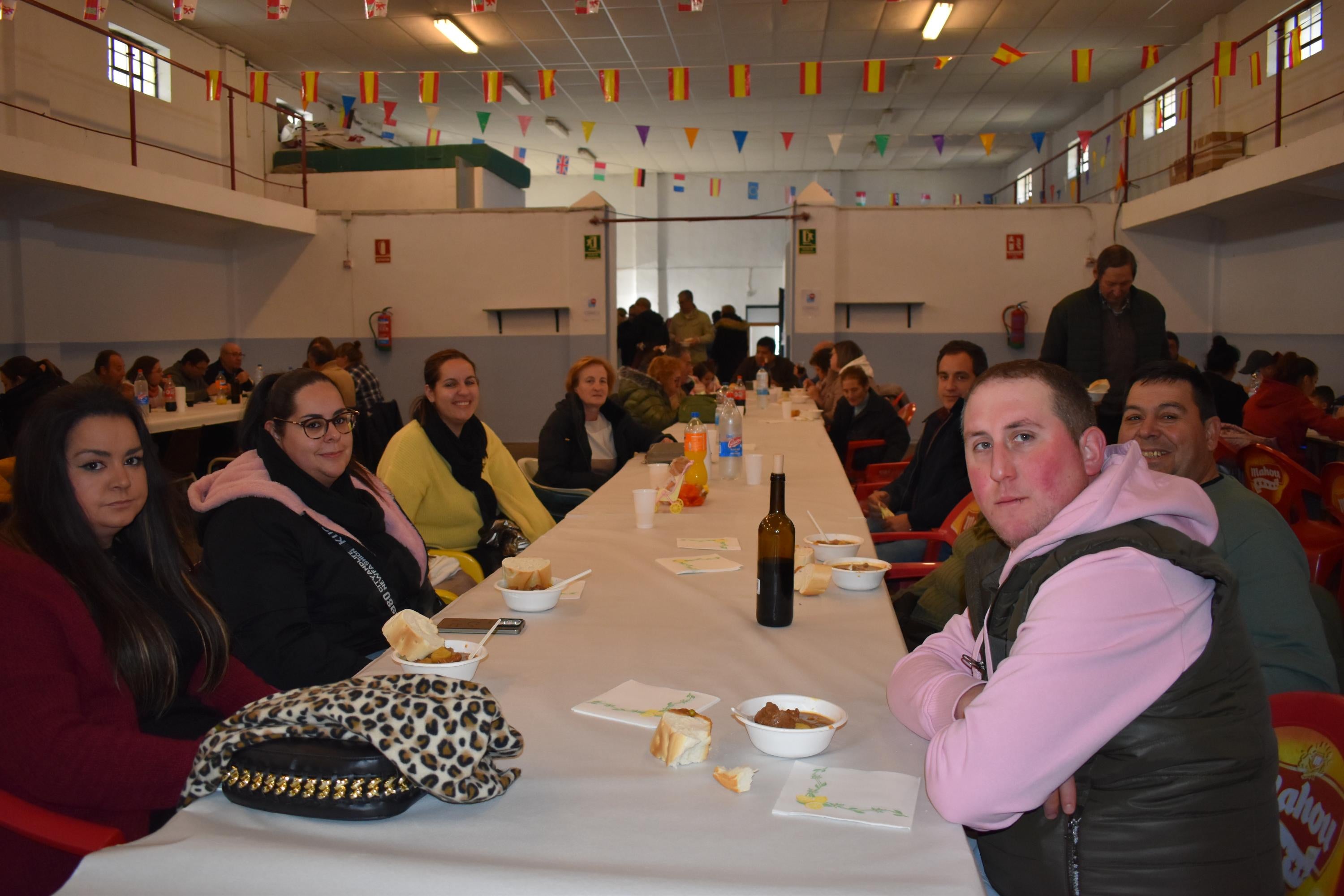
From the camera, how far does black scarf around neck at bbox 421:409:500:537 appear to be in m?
3.48

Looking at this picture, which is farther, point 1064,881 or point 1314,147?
point 1314,147

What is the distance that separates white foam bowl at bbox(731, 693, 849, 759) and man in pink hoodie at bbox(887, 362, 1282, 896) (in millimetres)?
150

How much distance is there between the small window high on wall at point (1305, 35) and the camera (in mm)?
8047

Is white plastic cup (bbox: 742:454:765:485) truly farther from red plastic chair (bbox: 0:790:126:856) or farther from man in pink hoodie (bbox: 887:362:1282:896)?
red plastic chair (bbox: 0:790:126:856)

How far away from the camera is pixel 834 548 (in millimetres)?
2406

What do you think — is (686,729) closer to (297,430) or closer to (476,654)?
(476,654)

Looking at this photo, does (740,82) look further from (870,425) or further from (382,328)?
(870,425)

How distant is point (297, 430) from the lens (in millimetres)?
2256

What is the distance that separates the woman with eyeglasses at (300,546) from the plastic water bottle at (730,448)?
5.65ft

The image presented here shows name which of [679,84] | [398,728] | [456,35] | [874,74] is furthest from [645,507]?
[874,74]

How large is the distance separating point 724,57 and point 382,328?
4.98 metres

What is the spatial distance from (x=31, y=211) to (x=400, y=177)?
14.7 ft

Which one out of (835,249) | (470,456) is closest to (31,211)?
(470,456)

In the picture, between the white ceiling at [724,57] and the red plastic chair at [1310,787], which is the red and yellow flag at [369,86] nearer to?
the white ceiling at [724,57]
